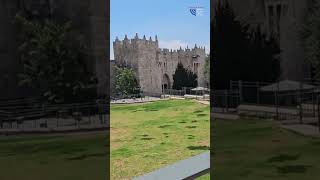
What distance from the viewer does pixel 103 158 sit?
13.8ft

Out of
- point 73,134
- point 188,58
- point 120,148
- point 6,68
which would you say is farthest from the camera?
point 188,58

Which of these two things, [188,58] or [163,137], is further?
[188,58]

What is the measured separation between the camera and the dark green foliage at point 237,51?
4.38 metres

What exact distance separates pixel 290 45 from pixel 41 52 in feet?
8.22

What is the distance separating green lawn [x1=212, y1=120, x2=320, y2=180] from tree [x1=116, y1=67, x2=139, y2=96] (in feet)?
6.62

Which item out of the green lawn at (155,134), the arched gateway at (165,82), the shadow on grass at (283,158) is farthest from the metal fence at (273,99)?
the arched gateway at (165,82)

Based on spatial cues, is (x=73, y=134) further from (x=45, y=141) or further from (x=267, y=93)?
(x=267, y=93)

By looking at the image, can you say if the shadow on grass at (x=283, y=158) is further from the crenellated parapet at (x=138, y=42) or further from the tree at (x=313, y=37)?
the crenellated parapet at (x=138, y=42)

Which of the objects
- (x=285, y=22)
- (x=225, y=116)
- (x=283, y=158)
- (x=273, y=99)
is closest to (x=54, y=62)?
(x=225, y=116)

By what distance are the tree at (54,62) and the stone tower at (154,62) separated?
8.91ft

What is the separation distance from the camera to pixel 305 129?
13.9ft

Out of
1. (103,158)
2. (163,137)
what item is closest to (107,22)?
(103,158)

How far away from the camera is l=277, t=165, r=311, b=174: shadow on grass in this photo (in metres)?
4.21

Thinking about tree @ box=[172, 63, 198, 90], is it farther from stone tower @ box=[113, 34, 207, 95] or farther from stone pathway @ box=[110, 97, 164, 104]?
stone pathway @ box=[110, 97, 164, 104]
